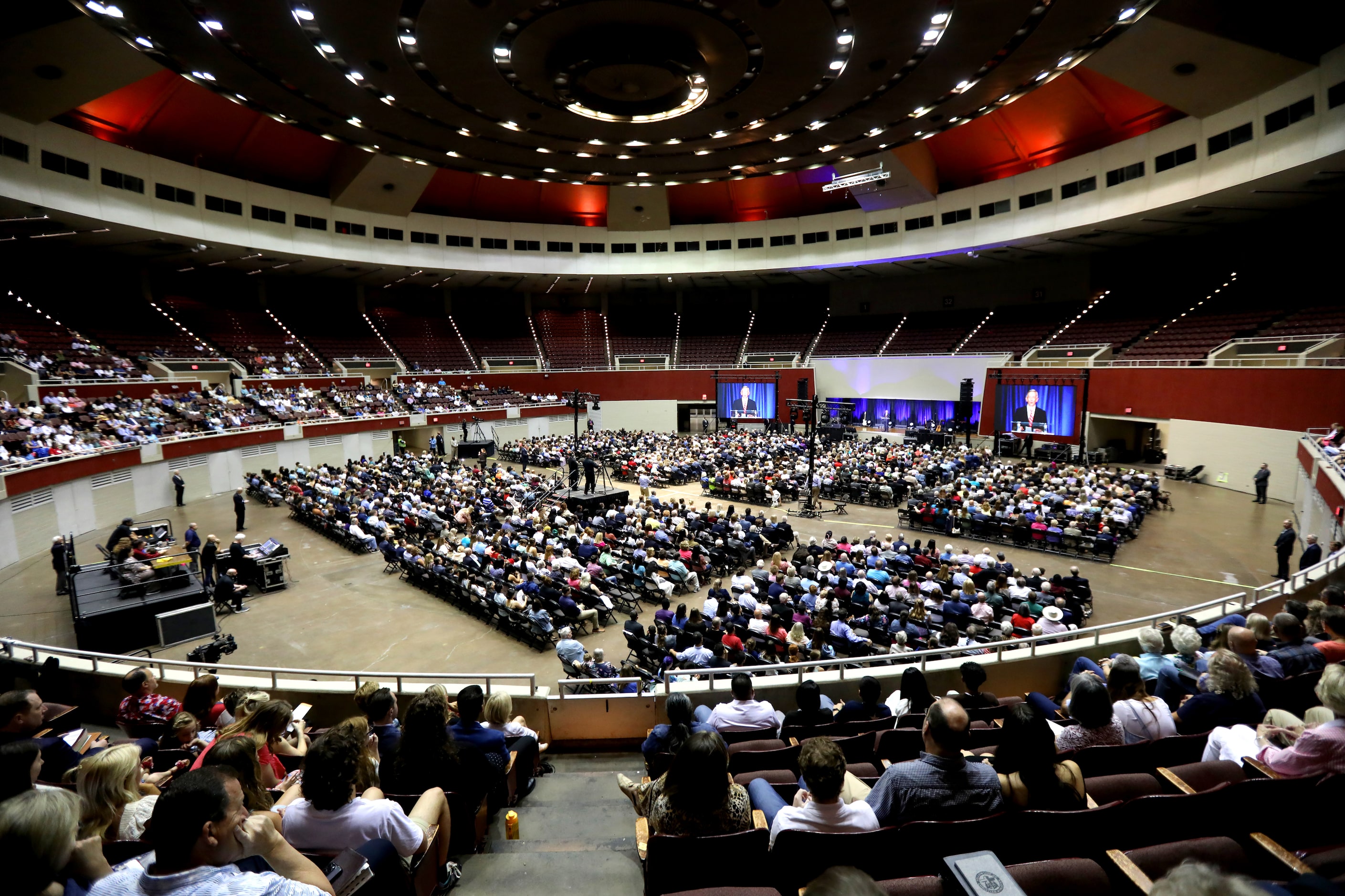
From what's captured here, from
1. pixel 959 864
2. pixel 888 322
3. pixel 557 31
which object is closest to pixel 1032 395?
pixel 888 322

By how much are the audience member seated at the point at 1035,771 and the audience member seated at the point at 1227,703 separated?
5.33ft

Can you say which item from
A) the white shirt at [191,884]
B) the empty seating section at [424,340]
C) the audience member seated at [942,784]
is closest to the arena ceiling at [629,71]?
the audience member seated at [942,784]

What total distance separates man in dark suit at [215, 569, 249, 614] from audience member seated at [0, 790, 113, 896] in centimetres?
A: 1101

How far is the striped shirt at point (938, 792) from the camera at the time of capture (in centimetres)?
290

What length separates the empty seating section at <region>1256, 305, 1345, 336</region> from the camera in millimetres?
19359

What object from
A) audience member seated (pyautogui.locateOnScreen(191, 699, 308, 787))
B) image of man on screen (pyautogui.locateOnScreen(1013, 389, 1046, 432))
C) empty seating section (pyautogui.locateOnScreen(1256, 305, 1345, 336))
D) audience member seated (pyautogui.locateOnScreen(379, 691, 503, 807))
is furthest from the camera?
image of man on screen (pyautogui.locateOnScreen(1013, 389, 1046, 432))

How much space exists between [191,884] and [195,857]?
0.33 feet

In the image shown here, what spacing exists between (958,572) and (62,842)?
1146cm

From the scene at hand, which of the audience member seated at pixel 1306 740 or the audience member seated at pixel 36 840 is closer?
the audience member seated at pixel 36 840

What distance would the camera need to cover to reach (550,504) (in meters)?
18.4

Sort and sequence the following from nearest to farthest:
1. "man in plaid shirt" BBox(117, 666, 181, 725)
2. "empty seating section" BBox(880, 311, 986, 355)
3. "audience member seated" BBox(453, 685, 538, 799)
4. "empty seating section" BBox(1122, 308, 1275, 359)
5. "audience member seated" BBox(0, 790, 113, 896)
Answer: "audience member seated" BBox(0, 790, 113, 896) < "audience member seated" BBox(453, 685, 538, 799) < "man in plaid shirt" BBox(117, 666, 181, 725) < "empty seating section" BBox(1122, 308, 1275, 359) < "empty seating section" BBox(880, 311, 986, 355)

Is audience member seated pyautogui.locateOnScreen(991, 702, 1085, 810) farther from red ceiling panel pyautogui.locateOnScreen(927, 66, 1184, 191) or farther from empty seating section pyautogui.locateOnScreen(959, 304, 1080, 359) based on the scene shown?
empty seating section pyautogui.locateOnScreen(959, 304, 1080, 359)

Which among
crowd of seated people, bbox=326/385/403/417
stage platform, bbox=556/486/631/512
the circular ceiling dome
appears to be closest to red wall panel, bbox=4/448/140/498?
crowd of seated people, bbox=326/385/403/417

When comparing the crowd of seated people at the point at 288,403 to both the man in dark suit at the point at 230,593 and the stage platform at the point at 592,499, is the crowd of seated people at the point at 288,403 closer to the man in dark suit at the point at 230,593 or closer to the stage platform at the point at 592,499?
the stage platform at the point at 592,499
